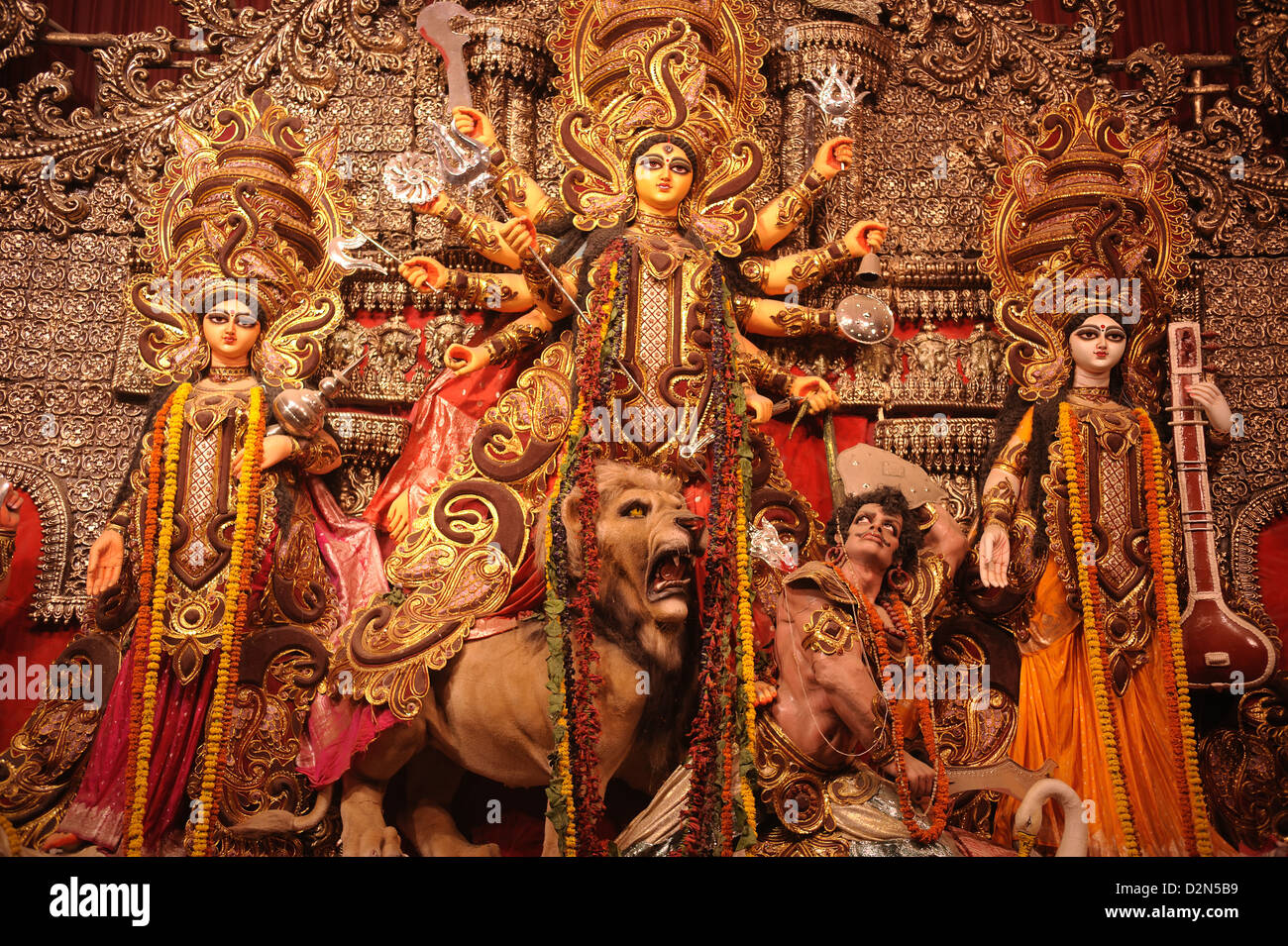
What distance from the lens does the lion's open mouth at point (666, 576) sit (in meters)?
4.79

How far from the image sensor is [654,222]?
18.0ft

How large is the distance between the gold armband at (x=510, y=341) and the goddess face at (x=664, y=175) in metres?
0.64

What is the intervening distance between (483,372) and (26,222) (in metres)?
1.81

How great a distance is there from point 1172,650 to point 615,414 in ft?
6.58

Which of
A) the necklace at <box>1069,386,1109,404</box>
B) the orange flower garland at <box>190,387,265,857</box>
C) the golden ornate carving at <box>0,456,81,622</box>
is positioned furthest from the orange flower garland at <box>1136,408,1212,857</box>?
the golden ornate carving at <box>0,456,81,622</box>

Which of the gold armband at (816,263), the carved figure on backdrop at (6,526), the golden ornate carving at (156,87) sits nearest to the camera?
the carved figure on backdrop at (6,526)

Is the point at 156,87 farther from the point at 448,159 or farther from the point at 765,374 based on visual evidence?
the point at 765,374

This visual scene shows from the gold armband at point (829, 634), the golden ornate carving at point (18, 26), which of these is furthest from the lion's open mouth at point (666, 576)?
the golden ornate carving at point (18, 26)

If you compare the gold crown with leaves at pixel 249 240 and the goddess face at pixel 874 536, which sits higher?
the gold crown with leaves at pixel 249 240

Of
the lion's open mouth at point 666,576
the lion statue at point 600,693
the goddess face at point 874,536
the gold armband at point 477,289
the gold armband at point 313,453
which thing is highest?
the gold armband at point 477,289

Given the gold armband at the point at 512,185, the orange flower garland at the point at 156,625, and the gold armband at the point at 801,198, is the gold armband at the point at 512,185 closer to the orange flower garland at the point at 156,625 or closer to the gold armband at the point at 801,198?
the gold armband at the point at 801,198

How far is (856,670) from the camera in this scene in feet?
15.8

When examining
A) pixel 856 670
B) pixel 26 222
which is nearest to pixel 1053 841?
pixel 856 670

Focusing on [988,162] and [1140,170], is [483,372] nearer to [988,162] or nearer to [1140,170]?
[988,162]
